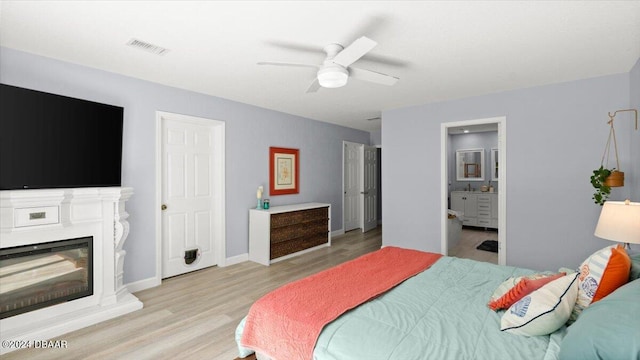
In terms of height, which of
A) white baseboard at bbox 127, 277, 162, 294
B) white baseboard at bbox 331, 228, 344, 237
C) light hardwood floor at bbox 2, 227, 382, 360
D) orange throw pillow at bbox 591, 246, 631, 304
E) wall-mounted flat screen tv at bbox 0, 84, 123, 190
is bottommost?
light hardwood floor at bbox 2, 227, 382, 360

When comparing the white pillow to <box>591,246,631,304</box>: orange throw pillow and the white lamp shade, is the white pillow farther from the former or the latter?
the white lamp shade

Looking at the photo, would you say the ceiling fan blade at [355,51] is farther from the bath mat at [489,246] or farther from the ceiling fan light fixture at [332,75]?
the bath mat at [489,246]

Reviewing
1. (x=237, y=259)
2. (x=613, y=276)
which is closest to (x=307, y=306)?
(x=613, y=276)

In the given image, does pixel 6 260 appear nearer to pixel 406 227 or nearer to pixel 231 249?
pixel 231 249

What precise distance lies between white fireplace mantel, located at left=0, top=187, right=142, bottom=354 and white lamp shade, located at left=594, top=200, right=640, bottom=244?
4.00m

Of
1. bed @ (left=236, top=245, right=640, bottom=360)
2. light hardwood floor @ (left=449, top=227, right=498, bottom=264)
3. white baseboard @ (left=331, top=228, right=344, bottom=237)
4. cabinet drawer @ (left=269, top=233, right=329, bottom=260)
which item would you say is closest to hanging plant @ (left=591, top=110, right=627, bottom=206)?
bed @ (left=236, top=245, right=640, bottom=360)

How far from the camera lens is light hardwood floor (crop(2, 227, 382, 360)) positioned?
2273mm

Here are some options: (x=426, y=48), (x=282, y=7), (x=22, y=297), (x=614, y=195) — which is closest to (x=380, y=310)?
(x=282, y=7)

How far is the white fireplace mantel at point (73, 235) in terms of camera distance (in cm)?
239

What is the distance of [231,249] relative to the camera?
442 centimetres

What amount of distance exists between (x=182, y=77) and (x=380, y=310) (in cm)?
309

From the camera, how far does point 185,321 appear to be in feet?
9.00

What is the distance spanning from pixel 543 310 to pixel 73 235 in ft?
11.5

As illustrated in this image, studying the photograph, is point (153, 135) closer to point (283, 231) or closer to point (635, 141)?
point (283, 231)
